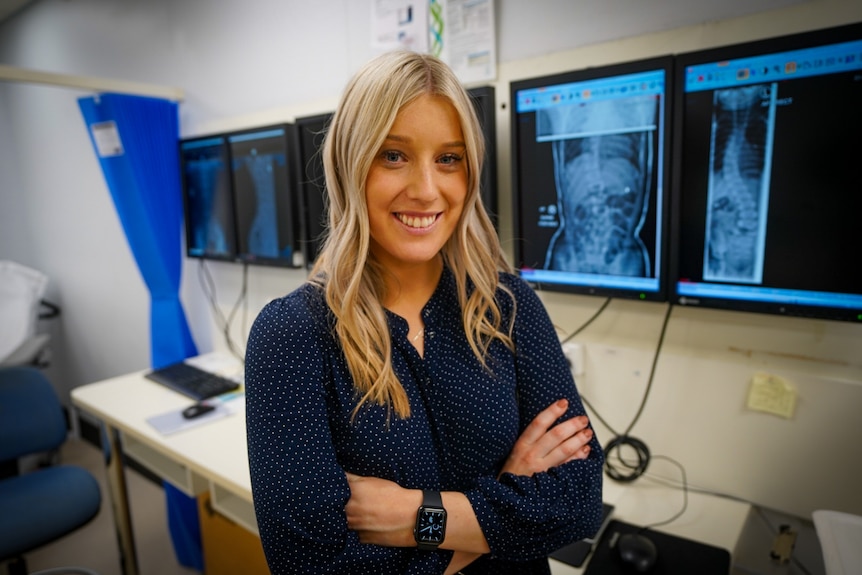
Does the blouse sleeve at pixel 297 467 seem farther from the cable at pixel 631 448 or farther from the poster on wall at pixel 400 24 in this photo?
the poster on wall at pixel 400 24

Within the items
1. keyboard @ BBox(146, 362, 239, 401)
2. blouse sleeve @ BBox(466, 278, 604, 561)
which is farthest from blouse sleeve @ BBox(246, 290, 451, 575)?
keyboard @ BBox(146, 362, 239, 401)

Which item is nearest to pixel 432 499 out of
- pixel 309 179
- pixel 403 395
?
pixel 403 395

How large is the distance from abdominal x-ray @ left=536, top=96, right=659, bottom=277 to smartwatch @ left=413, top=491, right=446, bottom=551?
75 cm

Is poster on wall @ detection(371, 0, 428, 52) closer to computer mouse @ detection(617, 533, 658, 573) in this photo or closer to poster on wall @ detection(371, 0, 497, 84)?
poster on wall @ detection(371, 0, 497, 84)

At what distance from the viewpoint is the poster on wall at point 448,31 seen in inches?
62.5

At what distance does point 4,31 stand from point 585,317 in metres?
4.25

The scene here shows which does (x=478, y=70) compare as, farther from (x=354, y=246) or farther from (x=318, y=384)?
(x=318, y=384)

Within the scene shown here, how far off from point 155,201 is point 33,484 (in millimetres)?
1172

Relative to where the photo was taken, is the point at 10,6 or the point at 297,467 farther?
the point at 10,6

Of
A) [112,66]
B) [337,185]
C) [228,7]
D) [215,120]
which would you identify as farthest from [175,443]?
[112,66]

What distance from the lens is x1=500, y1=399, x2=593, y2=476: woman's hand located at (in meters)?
1.02

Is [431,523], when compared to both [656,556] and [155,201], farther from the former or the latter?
[155,201]

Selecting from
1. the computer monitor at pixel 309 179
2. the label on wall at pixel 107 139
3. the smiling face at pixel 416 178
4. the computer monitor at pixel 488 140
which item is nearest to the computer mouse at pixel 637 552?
the smiling face at pixel 416 178

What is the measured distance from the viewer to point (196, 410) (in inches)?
73.1
